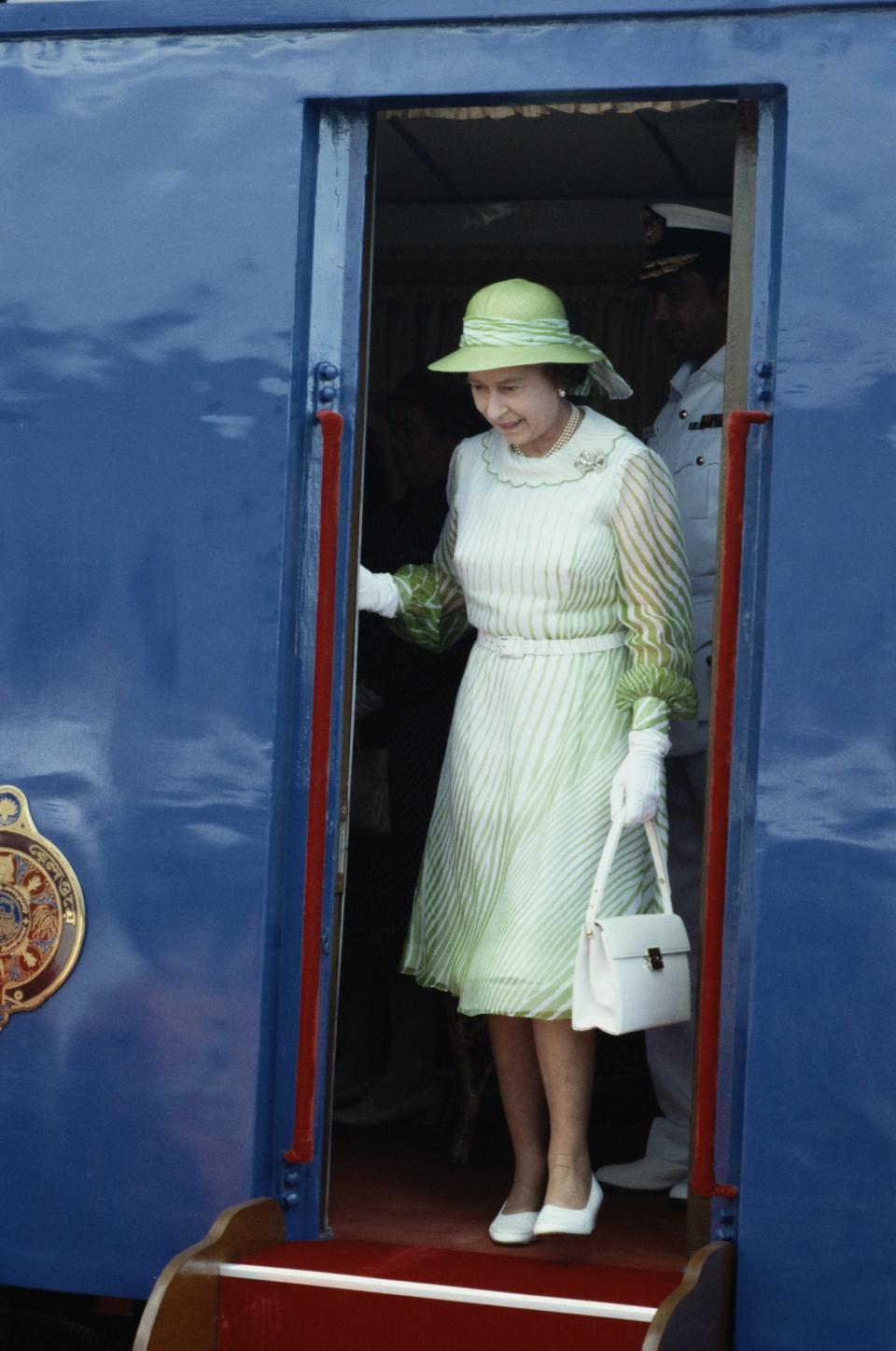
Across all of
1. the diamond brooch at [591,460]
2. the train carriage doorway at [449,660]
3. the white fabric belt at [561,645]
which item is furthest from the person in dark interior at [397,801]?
the diamond brooch at [591,460]

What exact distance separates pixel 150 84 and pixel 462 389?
5.25 feet

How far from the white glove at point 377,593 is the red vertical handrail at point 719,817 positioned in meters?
0.92

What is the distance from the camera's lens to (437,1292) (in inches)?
141

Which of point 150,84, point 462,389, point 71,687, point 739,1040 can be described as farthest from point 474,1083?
point 150,84

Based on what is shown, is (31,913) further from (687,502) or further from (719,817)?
(687,502)

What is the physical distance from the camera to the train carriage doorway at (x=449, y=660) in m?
4.46

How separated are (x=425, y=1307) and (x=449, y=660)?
→ 2.13 metres

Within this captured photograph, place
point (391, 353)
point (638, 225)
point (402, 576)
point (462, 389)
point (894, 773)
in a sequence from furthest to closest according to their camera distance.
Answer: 1. point (391, 353)
2. point (638, 225)
3. point (462, 389)
4. point (402, 576)
5. point (894, 773)

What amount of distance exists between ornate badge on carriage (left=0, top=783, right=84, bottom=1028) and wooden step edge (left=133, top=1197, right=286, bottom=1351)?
668 mm

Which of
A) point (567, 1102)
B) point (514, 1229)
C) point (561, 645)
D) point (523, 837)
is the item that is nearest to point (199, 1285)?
point (514, 1229)

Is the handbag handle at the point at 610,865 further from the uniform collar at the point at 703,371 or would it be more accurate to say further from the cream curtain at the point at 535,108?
the cream curtain at the point at 535,108

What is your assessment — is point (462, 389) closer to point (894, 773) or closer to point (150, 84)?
point (150, 84)

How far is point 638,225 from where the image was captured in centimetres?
607

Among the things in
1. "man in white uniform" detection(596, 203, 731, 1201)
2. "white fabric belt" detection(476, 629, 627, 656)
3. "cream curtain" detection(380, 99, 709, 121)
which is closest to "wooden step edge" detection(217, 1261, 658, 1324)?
"man in white uniform" detection(596, 203, 731, 1201)
